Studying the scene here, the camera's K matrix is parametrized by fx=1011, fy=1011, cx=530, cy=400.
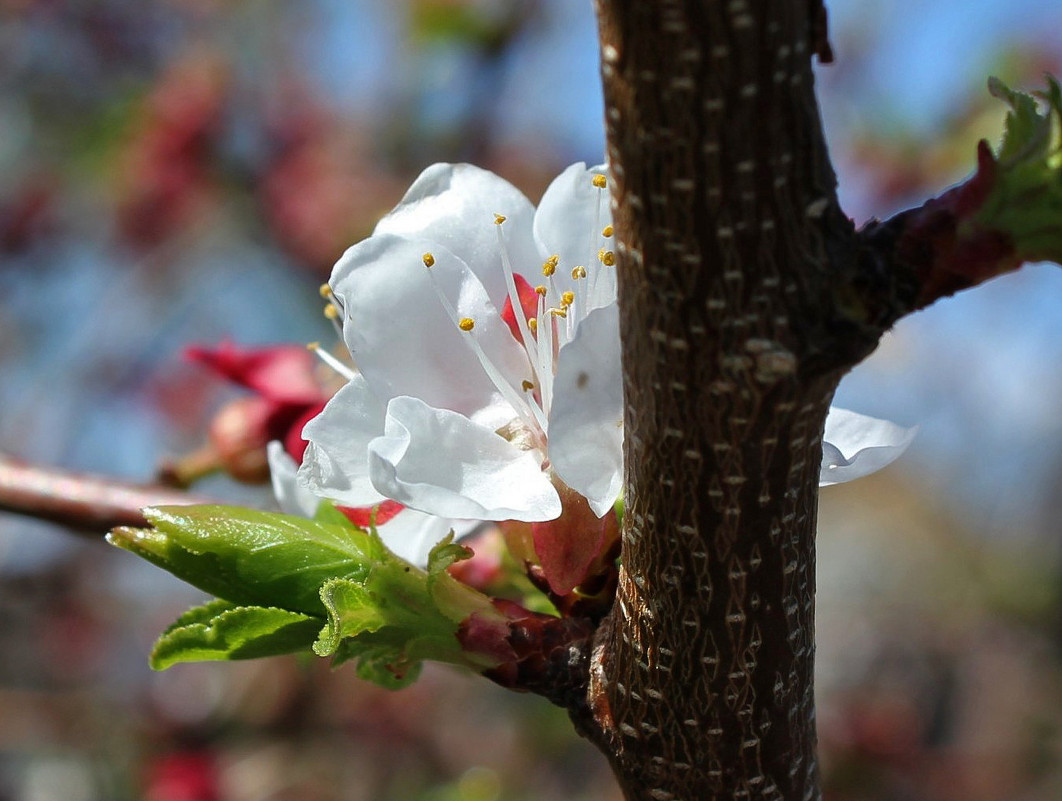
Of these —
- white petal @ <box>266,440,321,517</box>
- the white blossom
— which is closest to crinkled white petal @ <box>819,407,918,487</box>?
the white blossom

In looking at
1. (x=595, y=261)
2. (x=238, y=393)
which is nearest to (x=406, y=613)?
(x=595, y=261)

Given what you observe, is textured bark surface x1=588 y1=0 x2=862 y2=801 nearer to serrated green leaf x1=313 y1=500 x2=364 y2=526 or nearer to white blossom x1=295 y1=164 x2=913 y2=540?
white blossom x1=295 y1=164 x2=913 y2=540

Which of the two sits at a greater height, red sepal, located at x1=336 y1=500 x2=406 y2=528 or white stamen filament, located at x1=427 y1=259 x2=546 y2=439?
white stamen filament, located at x1=427 y1=259 x2=546 y2=439

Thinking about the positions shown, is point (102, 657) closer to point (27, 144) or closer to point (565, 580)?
point (27, 144)

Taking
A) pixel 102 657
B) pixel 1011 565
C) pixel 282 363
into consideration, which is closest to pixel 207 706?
pixel 102 657

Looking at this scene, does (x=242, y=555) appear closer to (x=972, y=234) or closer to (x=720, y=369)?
(x=720, y=369)
